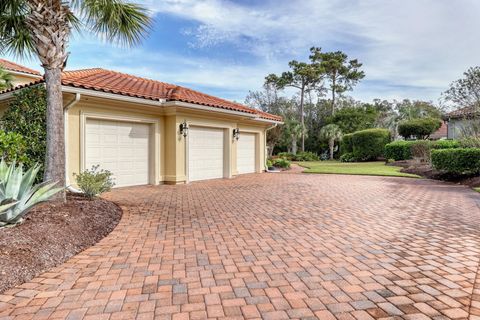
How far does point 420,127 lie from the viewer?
107 feet

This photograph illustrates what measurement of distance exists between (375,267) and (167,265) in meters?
2.67

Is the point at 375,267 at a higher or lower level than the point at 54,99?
lower

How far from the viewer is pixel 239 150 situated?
17.1m

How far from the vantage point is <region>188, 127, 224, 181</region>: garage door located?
1340 cm

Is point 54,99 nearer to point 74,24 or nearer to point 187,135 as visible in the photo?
point 74,24

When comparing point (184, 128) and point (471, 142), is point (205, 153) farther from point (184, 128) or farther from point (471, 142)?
point (471, 142)

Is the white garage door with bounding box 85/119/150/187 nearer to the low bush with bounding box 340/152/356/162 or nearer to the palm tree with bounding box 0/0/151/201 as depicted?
the palm tree with bounding box 0/0/151/201

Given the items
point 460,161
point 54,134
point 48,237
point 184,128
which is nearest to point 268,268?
point 48,237

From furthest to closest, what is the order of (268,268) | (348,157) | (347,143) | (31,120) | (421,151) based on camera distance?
1. (347,143)
2. (348,157)
3. (421,151)
4. (31,120)
5. (268,268)

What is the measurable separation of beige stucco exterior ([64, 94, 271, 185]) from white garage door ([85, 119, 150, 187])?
0.26 metres

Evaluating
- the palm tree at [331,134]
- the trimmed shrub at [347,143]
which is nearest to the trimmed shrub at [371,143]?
the trimmed shrub at [347,143]

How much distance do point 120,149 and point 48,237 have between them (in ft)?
23.3

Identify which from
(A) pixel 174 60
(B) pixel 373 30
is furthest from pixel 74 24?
(B) pixel 373 30

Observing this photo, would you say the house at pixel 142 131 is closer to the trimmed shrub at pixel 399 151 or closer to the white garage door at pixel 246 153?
the white garage door at pixel 246 153
